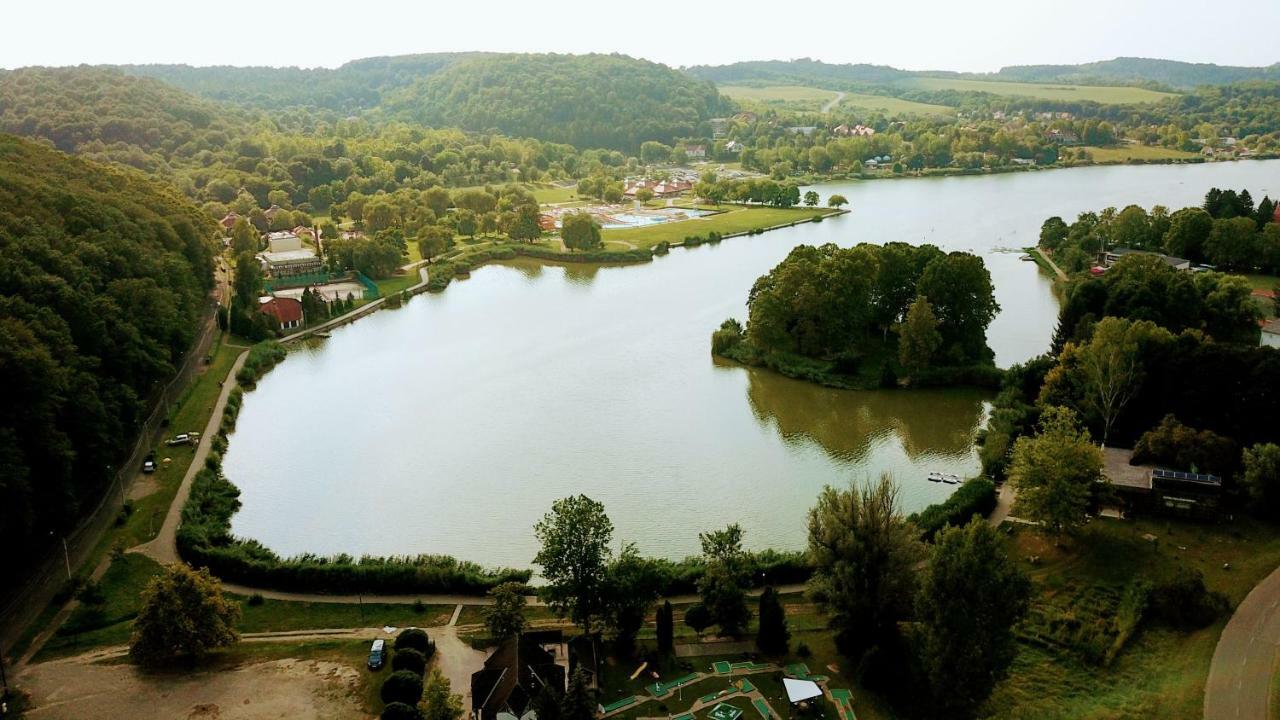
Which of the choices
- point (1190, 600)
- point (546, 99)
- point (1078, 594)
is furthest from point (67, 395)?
point (546, 99)

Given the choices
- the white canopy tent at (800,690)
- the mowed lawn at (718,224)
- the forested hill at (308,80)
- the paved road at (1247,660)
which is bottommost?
the paved road at (1247,660)

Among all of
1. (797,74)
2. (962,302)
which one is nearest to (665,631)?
(962,302)

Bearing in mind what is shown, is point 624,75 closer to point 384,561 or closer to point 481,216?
point 481,216

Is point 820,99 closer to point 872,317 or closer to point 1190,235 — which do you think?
point 1190,235

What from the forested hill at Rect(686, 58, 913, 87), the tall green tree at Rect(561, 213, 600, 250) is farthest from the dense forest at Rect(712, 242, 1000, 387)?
the forested hill at Rect(686, 58, 913, 87)

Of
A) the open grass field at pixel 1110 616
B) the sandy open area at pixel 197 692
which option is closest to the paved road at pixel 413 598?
the sandy open area at pixel 197 692

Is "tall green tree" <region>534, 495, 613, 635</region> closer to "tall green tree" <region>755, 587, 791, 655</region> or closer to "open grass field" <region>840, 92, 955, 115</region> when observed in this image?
"tall green tree" <region>755, 587, 791, 655</region>

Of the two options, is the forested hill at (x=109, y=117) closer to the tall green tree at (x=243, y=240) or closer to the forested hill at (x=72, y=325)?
the tall green tree at (x=243, y=240)

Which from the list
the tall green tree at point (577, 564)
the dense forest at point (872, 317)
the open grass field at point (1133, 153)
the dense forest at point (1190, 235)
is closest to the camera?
the tall green tree at point (577, 564)
